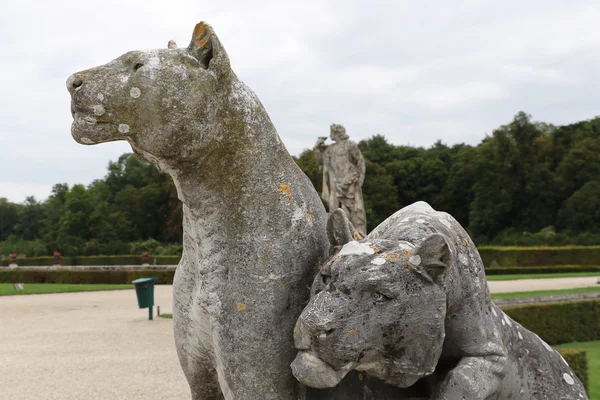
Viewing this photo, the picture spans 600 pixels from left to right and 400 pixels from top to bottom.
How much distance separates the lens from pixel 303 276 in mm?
2086

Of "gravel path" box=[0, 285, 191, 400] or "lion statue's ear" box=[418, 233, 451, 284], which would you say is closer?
"lion statue's ear" box=[418, 233, 451, 284]

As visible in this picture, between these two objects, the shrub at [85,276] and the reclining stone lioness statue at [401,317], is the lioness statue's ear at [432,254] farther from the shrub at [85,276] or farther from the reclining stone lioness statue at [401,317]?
the shrub at [85,276]

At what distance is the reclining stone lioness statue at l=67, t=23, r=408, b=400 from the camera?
193 centimetres

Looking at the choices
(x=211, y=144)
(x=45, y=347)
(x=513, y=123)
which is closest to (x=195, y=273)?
(x=211, y=144)

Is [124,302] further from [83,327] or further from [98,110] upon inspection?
[98,110]

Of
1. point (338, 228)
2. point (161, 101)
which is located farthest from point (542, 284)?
point (161, 101)

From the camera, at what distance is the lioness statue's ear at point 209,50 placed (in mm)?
2004

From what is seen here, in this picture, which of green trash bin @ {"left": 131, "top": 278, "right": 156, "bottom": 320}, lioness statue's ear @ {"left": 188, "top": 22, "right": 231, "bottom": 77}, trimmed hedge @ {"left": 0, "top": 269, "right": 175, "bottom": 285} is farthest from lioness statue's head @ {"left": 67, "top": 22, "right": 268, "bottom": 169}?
trimmed hedge @ {"left": 0, "top": 269, "right": 175, "bottom": 285}

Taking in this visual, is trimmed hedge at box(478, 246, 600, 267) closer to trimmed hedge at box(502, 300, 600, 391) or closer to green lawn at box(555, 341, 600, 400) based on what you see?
trimmed hedge at box(502, 300, 600, 391)

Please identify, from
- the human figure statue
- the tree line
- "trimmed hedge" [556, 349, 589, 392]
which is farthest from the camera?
the tree line

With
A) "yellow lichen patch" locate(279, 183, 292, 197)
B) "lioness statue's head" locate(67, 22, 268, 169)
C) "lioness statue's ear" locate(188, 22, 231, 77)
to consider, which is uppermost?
"lioness statue's ear" locate(188, 22, 231, 77)

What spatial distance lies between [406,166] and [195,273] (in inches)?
2110

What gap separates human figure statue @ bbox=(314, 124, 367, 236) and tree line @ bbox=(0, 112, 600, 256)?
23.1 meters

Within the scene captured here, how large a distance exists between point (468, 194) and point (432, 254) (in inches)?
2012
